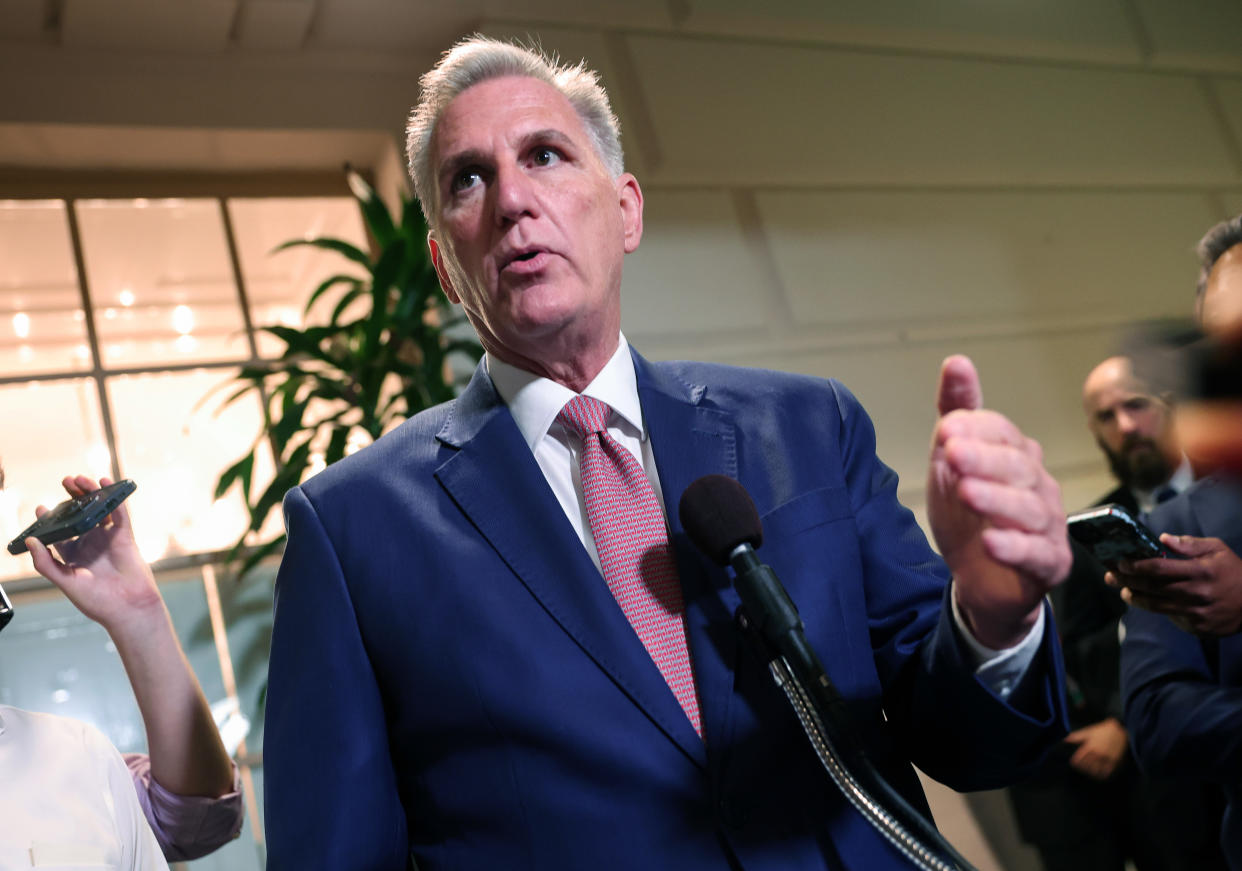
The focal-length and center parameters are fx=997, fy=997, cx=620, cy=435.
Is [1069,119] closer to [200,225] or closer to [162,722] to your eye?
[200,225]

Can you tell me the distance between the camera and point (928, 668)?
91 centimetres

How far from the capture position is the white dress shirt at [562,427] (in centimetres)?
Result: 111

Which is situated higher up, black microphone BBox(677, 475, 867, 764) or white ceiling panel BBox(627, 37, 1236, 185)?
white ceiling panel BBox(627, 37, 1236, 185)

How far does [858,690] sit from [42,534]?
1.09m

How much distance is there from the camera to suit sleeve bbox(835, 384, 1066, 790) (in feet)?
2.78

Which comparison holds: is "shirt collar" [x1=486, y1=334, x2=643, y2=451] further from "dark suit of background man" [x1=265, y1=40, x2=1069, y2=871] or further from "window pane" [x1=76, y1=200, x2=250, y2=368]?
"window pane" [x1=76, y1=200, x2=250, y2=368]

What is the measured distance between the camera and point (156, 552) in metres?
3.06

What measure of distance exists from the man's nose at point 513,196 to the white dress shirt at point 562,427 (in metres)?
0.18

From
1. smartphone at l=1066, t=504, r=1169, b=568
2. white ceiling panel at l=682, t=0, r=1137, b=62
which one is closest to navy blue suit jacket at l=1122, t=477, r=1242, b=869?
smartphone at l=1066, t=504, r=1169, b=568

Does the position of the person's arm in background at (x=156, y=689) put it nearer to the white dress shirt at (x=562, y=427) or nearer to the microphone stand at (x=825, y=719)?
the white dress shirt at (x=562, y=427)

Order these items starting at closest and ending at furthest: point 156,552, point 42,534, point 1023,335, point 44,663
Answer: point 42,534 < point 44,663 < point 156,552 < point 1023,335

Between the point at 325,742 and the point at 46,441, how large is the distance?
8.40 ft

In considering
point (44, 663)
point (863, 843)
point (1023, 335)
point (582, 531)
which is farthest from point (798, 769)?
point (1023, 335)

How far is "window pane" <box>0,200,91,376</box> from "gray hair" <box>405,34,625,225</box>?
89.9 inches
